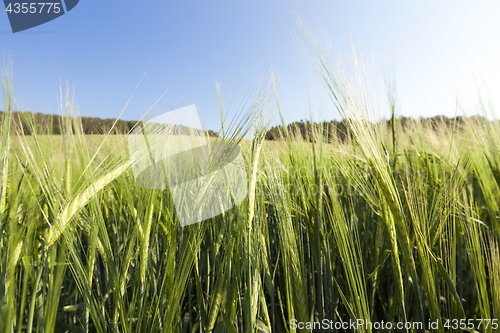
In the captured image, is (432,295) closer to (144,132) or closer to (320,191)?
(320,191)

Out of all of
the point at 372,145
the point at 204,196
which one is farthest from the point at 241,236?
the point at 372,145

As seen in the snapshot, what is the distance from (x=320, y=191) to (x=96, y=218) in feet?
2.03

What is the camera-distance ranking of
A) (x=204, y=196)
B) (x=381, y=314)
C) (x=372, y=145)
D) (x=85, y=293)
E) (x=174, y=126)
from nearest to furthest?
(x=85, y=293), (x=372, y=145), (x=204, y=196), (x=174, y=126), (x=381, y=314)

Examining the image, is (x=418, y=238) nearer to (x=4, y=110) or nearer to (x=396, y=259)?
(x=396, y=259)

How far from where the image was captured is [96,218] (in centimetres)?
54

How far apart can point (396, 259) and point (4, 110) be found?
1.03m

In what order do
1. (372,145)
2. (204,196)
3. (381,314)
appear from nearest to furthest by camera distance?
(372,145), (204,196), (381,314)

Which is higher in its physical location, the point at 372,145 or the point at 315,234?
the point at 372,145

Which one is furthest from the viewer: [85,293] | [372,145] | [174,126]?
[174,126]

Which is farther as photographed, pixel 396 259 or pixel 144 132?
pixel 144 132

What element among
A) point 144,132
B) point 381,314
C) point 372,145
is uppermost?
point 144,132

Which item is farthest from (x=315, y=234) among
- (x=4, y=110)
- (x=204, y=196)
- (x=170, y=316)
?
(x=4, y=110)

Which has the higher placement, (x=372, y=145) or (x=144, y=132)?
(x=144, y=132)

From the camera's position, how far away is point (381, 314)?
110cm
